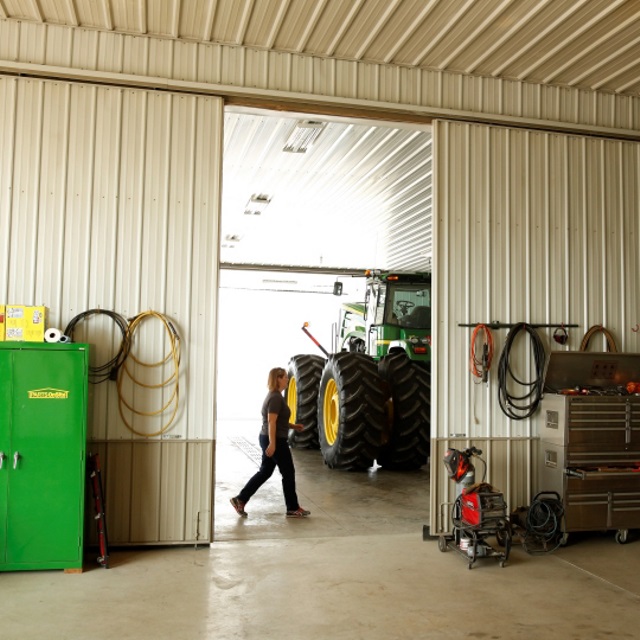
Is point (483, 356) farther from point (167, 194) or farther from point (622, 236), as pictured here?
point (167, 194)

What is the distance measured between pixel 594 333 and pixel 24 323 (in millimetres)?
4968

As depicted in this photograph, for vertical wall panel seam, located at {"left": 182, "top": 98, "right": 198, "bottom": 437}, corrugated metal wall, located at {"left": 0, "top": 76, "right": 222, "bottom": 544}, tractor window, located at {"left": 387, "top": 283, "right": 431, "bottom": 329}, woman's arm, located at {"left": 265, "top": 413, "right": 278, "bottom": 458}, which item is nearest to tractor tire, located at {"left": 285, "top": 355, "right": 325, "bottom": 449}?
tractor window, located at {"left": 387, "top": 283, "right": 431, "bottom": 329}

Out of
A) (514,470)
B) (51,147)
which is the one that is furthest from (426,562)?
(51,147)

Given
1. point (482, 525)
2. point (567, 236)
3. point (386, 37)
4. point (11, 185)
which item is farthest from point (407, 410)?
point (11, 185)

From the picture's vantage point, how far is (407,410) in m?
8.35

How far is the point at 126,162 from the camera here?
5805 mm

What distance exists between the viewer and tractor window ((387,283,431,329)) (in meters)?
9.66

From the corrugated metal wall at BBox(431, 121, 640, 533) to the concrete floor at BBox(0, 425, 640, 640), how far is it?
33.6 inches

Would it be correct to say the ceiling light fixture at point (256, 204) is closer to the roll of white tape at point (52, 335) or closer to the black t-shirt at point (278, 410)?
the black t-shirt at point (278, 410)

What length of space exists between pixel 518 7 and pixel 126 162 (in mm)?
3299

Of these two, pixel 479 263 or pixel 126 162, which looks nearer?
pixel 126 162

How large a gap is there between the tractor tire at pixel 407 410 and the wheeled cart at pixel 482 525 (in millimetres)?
2766

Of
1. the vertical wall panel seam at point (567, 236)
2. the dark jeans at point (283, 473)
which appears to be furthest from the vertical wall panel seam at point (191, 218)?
the vertical wall panel seam at point (567, 236)

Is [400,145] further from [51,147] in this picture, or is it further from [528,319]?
[51,147]
